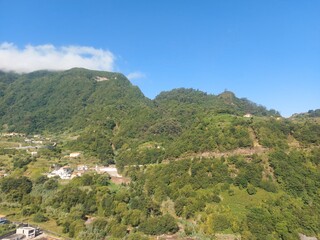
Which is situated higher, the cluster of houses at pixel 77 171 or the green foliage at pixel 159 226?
the cluster of houses at pixel 77 171

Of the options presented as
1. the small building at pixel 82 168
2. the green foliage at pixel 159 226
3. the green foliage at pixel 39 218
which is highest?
the small building at pixel 82 168

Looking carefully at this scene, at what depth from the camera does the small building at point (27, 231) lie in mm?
34750

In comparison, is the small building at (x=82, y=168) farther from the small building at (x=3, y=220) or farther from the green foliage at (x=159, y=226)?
the green foliage at (x=159, y=226)

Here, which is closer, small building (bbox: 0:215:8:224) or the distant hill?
small building (bbox: 0:215:8:224)

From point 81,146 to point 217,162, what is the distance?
40.2 m

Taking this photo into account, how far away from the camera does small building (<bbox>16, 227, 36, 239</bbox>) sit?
3475cm

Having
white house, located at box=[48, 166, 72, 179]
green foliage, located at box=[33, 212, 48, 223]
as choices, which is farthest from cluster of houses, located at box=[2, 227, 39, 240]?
white house, located at box=[48, 166, 72, 179]

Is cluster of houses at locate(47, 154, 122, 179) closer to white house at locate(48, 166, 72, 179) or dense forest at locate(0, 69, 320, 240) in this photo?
white house at locate(48, 166, 72, 179)

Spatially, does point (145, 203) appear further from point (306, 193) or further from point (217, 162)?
point (306, 193)

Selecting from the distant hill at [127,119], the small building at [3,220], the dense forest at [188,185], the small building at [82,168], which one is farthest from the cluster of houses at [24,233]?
the distant hill at [127,119]

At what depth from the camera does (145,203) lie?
41969 mm

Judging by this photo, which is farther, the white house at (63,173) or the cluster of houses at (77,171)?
the cluster of houses at (77,171)

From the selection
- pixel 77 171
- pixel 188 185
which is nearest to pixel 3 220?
pixel 77 171

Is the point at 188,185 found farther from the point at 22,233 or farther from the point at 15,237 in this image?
the point at 15,237
